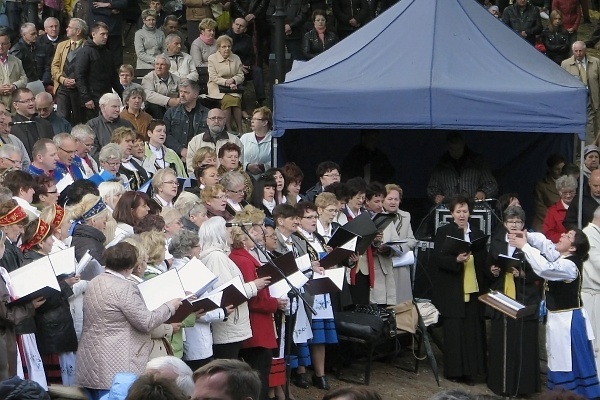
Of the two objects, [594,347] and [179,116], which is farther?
[179,116]

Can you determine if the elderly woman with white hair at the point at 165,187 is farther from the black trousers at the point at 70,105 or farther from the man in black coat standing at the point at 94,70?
the black trousers at the point at 70,105

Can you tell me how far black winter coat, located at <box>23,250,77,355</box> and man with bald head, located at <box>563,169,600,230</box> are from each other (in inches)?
237

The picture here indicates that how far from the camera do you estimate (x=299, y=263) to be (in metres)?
9.40

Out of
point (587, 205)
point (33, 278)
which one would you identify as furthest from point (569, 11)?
point (33, 278)

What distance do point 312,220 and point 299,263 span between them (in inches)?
27.5

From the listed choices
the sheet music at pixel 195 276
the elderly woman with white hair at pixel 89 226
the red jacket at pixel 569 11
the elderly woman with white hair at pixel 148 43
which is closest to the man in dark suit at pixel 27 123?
the elderly woman with white hair at pixel 89 226

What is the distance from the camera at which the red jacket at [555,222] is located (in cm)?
1236

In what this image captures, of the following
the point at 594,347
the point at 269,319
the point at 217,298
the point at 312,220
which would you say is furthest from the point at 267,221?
the point at 594,347

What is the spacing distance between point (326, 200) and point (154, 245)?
2.85 meters

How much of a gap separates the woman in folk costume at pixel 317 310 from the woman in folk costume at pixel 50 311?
265 cm

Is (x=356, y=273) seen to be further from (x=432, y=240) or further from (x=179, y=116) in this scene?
(x=179, y=116)

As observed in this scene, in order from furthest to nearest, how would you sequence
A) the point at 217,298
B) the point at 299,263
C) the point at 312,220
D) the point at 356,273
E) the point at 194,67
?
the point at 194,67 → the point at 356,273 → the point at 312,220 → the point at 299,263 → the point at 217,298

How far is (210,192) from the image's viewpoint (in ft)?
31.3

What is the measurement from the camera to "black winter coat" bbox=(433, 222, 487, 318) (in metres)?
10.9
